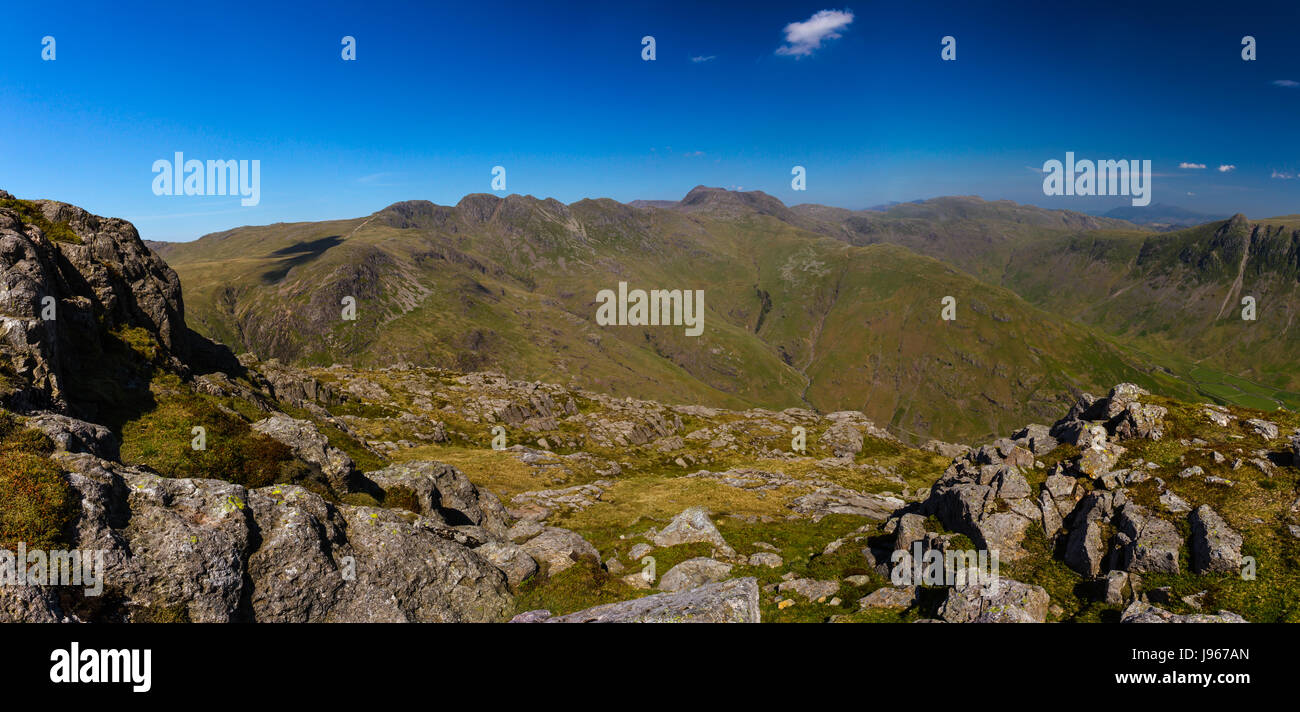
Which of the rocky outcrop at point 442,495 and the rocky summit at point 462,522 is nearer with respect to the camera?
the rocky summit at point 462,522

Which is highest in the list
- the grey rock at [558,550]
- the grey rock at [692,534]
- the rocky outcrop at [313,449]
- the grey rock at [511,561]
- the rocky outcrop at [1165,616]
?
the rocky outcrop at [313,449]

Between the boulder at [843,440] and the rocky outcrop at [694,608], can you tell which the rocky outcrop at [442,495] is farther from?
the boulder at [843,440]

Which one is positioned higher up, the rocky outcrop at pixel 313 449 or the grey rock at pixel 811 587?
the rocky outcrop at pixel 313 449

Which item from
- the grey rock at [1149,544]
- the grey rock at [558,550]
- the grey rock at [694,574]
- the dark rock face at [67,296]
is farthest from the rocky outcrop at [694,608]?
the dark rock face at [67,296]

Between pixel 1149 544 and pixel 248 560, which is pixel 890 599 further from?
pixel 248 560

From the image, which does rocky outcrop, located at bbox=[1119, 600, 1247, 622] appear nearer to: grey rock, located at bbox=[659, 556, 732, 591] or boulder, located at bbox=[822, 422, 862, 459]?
grey rock, located at bbox=[659, 556, 732, 591]

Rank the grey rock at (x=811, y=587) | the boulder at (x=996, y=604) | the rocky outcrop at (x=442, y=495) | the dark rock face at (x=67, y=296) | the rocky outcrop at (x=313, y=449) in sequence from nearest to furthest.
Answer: the boulder at (x=996, y=604)
the dark rock face at (x=67, y=296)
the grey rock at (x=811, y=587)
the rocky outcrop at (x=313, y=449)
the rocky outcrop at (x=442, y=495)
